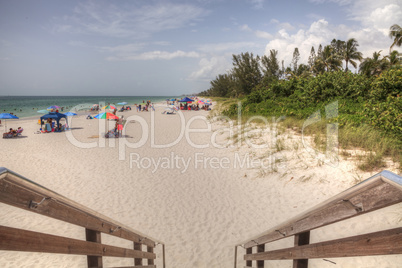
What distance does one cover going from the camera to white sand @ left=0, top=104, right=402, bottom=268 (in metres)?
4.45

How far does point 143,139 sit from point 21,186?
1463 centimetres

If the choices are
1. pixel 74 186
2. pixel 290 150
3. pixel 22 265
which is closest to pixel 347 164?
pixel 290 150

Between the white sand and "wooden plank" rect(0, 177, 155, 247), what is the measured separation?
11.1ft

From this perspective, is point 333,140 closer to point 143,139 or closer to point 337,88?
point 337,88

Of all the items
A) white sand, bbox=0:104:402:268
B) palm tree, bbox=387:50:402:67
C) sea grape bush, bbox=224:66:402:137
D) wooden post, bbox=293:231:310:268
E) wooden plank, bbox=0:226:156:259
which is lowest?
white sand, bbox=0:104:402:268

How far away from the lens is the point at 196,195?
7035 mm

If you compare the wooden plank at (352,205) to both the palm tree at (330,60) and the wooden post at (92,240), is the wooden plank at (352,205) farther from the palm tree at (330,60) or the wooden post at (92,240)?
the palm tree at (330,60)

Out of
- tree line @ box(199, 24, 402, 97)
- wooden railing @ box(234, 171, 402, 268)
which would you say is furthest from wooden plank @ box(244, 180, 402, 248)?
tree line @ box(199, 24, 402, 97)

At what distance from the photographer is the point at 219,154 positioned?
10914 millimetres

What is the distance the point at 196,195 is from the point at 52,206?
6.13 metres

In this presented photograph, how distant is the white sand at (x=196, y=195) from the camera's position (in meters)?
4.45

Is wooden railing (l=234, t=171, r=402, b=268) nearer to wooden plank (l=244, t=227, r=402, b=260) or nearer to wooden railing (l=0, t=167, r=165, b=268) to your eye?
wooden plank (l=244, t=227, r=402, b=260)

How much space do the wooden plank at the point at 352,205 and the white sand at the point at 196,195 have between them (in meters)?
3.33

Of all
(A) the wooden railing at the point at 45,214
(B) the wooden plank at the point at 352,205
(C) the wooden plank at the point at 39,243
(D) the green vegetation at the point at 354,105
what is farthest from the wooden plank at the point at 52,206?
(D) the green vegetation at the point at 354,105
